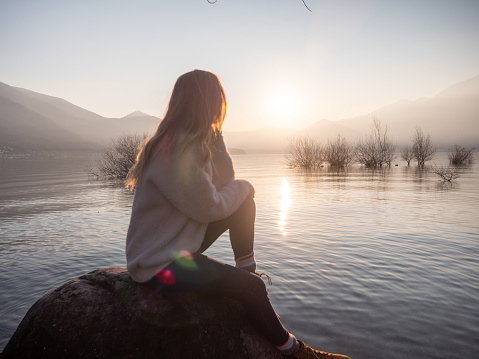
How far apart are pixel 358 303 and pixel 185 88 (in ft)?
13.4

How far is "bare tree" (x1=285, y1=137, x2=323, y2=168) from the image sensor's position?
4932cm

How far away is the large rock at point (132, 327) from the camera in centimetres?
269

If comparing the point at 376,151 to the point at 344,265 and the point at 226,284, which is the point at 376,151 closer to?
the point at 344,265

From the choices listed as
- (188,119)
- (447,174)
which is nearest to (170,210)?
(188,119)

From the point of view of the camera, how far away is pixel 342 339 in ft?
13.8

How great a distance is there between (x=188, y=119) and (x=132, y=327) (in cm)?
169

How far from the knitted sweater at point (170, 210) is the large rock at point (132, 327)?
35 centimetres

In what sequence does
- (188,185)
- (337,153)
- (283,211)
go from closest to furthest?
(188,185) → (283,211) → (337,153)

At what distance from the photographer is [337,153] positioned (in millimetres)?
48594

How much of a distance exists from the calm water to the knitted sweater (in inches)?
96.9

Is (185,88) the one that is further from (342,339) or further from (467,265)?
(467,265)

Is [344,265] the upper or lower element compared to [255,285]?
lower

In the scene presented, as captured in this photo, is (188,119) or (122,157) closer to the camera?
(188,119)

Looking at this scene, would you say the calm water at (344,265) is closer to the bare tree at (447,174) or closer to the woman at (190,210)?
the woman at (190,210)
